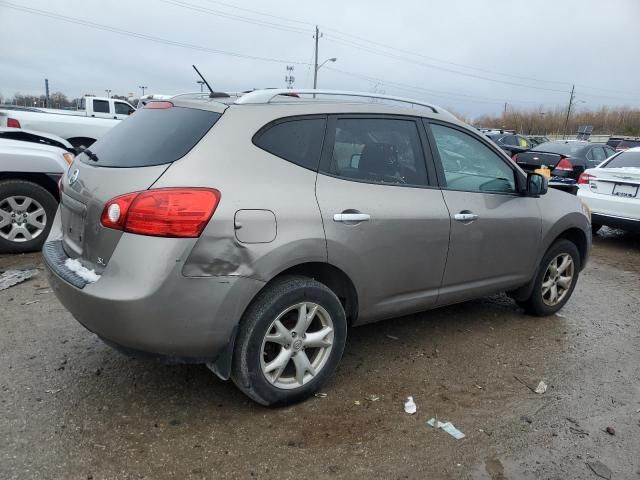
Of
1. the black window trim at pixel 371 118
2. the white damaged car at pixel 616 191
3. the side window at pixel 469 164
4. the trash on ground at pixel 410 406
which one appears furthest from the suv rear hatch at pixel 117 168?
the white damaged car at pixel 616 191

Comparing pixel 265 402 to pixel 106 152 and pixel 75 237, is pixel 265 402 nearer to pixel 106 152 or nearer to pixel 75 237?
pixel 75 237

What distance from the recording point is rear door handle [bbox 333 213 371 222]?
9.61 ft

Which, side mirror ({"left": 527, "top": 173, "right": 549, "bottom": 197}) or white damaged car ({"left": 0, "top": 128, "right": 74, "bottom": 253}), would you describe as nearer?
side mirror ({"left": 527, "top": 173, "right": 549, "bottom": 197})

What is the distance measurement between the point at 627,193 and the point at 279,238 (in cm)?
685

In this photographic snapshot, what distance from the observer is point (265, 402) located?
2.87 meters

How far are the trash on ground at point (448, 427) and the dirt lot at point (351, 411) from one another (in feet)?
0.13

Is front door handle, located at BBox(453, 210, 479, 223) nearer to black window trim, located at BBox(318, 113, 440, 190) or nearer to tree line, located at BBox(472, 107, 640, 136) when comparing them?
black window trim, located at BBox(318, 113, 440, 190)

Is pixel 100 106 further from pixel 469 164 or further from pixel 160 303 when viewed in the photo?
pixel 160 303

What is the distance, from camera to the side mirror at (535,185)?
4113mm

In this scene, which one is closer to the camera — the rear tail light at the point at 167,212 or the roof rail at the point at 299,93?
the rear tail light at the point at 167,212

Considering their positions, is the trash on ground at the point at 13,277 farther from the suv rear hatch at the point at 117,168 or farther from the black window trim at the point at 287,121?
the black window trim at the point at 287,121

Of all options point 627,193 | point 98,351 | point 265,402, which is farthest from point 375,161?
point 627,193

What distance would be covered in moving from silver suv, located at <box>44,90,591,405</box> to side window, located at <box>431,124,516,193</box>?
0.05ft

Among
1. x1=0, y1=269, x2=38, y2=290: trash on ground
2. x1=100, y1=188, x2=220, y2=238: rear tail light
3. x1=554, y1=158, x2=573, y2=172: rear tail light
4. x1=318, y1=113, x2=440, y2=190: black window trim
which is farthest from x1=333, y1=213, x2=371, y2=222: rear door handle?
x1=554, y1=158, x2=573, y2=172: rear tail light
